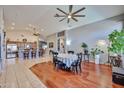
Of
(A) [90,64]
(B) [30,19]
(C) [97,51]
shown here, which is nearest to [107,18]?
(C) [97,51]

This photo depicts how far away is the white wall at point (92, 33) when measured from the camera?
21.6 ft

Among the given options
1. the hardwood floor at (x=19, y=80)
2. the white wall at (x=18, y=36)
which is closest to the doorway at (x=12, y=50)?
the white wall at (x=18, y=36)

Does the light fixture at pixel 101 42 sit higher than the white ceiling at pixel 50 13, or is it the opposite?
the white ceiling at pixel 50 13

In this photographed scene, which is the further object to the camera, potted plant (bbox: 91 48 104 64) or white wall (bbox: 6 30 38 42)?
white wall (bbox: 6 30 38 42)

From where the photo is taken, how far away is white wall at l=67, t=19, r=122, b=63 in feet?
21.6

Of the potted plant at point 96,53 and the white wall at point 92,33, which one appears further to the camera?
the potted plant at point 96,53

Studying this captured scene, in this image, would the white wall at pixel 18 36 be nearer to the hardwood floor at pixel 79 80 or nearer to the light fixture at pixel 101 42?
the hardwood floor at pixel 79 80

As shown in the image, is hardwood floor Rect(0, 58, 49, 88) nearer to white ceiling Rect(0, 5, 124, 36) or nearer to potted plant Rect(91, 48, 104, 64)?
white ceiling Rect(0, 5, 124, 36)

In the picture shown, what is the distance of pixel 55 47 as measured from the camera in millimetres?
11320

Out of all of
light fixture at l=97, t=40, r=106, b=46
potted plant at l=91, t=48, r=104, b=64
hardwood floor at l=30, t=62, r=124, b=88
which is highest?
light fixture at l=97, t=40, r=106, b=46

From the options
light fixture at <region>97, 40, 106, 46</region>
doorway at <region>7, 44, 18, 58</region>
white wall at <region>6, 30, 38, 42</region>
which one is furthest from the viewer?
doorway at <region>7, 44, 18, 58</region>

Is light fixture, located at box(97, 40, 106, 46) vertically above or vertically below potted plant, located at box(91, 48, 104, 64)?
above

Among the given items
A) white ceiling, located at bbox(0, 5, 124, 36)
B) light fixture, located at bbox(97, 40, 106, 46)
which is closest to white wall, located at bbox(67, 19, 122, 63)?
light fixture, located at bbox(97, 40, 106, 46)
